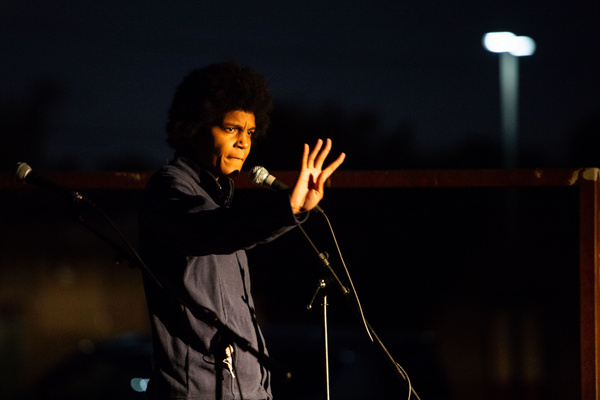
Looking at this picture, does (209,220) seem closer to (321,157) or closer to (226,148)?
(321,157)

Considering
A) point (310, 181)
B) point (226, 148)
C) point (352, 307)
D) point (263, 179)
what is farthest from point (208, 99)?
point (352, 307)

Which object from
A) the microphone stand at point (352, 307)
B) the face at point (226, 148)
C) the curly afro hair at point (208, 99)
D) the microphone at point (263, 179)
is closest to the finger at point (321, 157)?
the microphone at point (263, 179)

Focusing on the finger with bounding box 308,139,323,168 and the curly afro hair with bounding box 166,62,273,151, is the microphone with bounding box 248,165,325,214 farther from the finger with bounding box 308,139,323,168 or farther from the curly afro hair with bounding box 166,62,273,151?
the curly afro hair with bounding box 166,62,273,151

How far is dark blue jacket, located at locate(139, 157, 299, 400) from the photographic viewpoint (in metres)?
2.55

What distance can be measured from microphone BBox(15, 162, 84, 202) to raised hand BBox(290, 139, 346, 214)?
24.5 inches

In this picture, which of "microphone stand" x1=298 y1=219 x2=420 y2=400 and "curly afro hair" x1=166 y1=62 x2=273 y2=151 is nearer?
"microphone stand" x1=298 y1=219 x2=420 y2=400

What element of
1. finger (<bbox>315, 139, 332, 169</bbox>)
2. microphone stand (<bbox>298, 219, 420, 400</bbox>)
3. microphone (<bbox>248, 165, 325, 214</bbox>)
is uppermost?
finger (<bbox>315, 139, 332, 169</bbox>)

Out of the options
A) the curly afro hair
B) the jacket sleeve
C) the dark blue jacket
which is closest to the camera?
the jacket sleeve

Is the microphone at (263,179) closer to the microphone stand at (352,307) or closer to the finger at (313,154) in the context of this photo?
the finger at (313,154)

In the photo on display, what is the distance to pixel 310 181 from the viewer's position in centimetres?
258

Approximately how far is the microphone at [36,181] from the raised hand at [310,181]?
0.62 meters

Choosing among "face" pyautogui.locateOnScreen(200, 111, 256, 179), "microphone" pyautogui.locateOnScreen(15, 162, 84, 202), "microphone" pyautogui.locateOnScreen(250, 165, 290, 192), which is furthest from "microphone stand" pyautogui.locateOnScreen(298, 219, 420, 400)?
"microphone" pyautogui.locateOnScreen(15, 162, 84, 202)

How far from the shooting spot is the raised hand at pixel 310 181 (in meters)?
A: 2.51

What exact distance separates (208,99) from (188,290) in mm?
790
